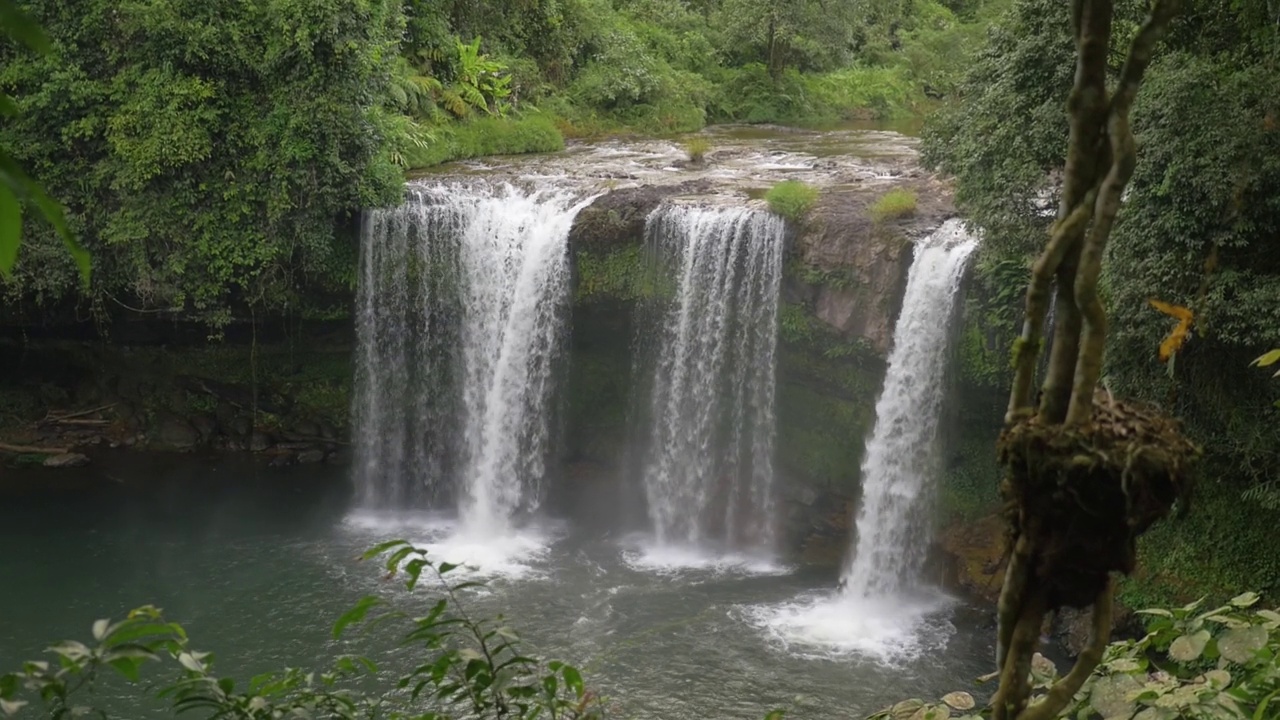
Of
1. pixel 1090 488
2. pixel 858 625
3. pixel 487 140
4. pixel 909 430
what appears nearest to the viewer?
pixel 1090 488

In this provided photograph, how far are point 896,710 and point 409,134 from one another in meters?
18.5

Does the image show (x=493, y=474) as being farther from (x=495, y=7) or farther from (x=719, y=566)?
(x=495, y=7)

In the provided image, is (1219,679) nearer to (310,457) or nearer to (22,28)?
(22,28)

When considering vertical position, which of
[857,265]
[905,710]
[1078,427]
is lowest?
[905,710]

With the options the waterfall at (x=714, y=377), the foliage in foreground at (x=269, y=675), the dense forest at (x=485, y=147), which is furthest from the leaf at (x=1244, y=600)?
the waterfall at (x=714, y=377)

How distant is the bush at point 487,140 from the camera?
21.3 metres

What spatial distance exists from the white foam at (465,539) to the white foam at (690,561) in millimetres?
1333

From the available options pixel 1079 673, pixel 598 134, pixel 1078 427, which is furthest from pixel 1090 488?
pixel 598 134

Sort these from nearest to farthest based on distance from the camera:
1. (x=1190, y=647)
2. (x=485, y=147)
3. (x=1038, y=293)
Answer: (x=1038, y=293) → (x=1190, y=647) → (x=485, y=147)

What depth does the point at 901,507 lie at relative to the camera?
15633 mm

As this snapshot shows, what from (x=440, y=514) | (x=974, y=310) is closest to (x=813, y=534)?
(x=974, y=310)

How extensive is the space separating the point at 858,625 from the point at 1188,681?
11.2 metres

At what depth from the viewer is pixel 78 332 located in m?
19.5

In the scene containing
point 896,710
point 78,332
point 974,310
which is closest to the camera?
point 896,710
